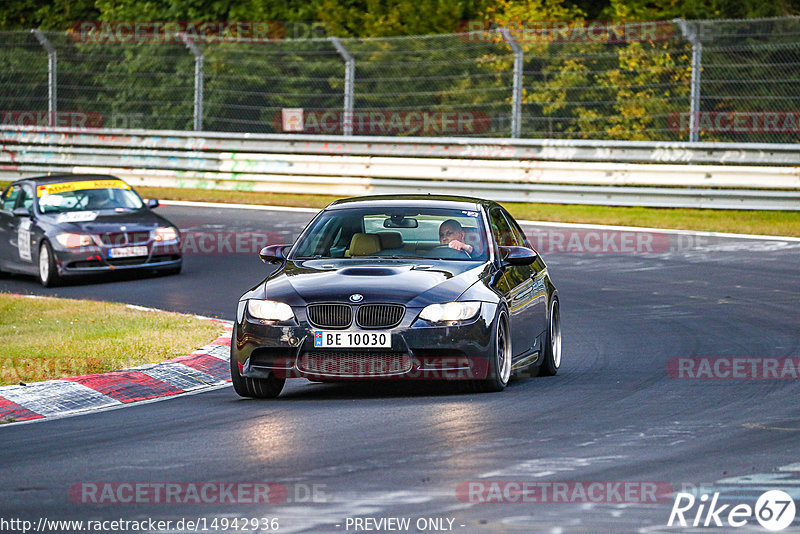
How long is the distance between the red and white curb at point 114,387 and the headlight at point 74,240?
718 centimetres

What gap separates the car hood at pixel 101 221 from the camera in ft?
60.7

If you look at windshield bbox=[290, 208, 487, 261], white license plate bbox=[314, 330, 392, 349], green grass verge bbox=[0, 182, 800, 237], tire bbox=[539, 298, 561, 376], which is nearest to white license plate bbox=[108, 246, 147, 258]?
green grass verge bbox=[0, 182, 800, 237]

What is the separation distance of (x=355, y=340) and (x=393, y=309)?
1.04 ft

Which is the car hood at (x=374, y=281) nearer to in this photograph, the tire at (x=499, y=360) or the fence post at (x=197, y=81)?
the tire at (x=499, y=360)

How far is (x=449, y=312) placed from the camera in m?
9.34

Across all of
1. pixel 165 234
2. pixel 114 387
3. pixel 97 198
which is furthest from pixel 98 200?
pixel 114 387

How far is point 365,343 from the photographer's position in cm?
922

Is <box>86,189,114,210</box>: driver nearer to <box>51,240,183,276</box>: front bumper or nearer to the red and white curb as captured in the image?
<box>51,240,183,276</box>: front bumper

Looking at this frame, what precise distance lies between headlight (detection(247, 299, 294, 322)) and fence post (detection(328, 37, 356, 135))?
1732 centimetres

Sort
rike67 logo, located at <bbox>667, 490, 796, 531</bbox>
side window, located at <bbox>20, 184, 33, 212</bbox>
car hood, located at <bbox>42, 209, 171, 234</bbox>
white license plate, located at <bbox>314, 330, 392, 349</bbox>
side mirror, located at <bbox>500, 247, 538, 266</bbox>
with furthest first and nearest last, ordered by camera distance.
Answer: side window, located at <bbox>20, 184, 33, 212</bbox> < car hood, located at <bbox>42, 209, 171, 234</bbox> < side mirror, located at <bbox>500, 247, 538, 266</bbox> < white license plate, located at <bbox>314, 330, 392, 349</bbox> < rike67 logo, located at <bbox>667, 490, 796, 531</bbox>

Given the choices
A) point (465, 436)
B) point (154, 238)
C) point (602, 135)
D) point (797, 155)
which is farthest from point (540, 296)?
point (602, 135)

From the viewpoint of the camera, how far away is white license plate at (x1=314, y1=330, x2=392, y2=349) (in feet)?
30.2

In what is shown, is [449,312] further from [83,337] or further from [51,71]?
[51,71]

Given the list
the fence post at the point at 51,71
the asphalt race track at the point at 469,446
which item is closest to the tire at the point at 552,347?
the asphalt race track at the point at 469,446
